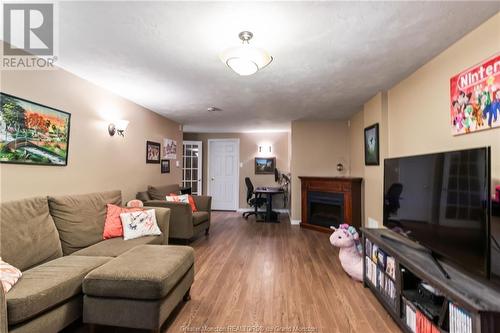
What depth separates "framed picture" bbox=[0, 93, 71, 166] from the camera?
200 cm

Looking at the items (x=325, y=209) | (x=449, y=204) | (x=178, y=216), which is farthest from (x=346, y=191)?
(x=178, y=216)

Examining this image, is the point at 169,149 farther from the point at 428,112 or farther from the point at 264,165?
the point at 428,112

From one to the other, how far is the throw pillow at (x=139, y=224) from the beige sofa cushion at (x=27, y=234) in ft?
2.00

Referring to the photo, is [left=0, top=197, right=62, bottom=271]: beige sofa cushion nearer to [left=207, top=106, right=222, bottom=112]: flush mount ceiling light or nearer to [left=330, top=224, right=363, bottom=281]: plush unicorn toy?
[left=207, top=106, right=222, bottom=112]: flush mount ceiling light

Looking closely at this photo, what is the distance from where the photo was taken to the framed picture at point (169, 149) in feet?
15.5

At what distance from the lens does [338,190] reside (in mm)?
4391

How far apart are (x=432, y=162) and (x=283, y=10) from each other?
4.81ft

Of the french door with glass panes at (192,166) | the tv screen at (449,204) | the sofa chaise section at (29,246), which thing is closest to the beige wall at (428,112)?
the tv screen at (449,204)

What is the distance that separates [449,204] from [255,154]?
209 inches

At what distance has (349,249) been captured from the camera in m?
2.69

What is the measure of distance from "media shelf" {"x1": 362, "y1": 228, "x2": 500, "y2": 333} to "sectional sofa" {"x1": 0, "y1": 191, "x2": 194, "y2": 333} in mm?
1673

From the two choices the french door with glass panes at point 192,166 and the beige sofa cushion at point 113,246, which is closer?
the beige sofa cushion at point 113,246

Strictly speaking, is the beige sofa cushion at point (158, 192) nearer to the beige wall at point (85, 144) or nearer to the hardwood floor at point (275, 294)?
the beige wall at point (85, 144)

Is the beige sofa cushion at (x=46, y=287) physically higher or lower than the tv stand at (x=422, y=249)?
lower
